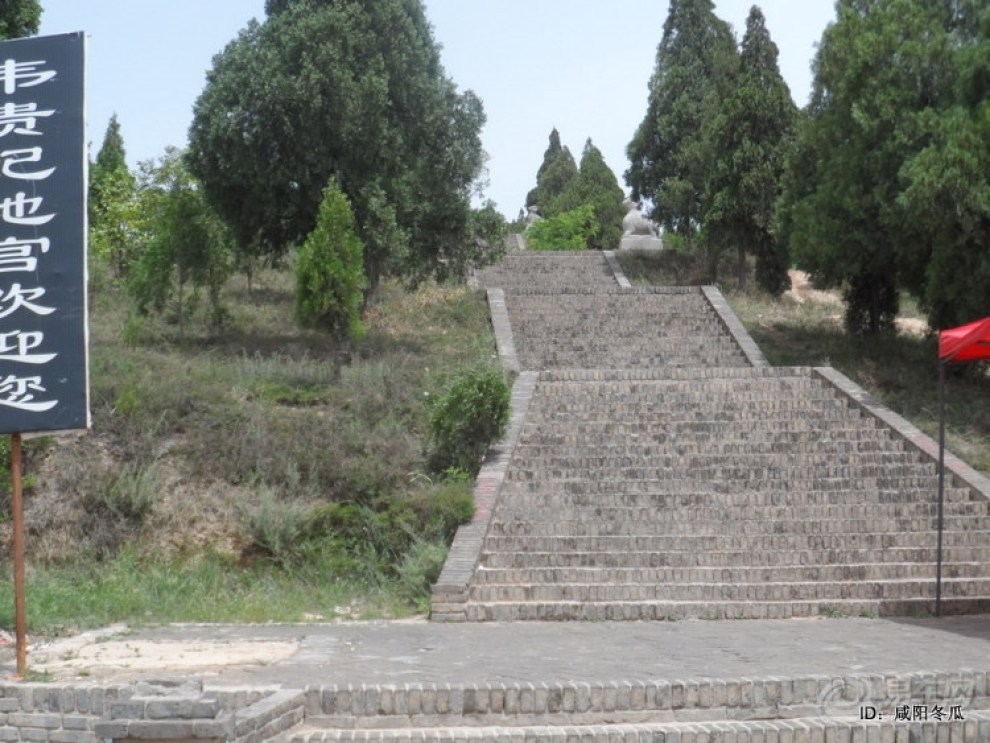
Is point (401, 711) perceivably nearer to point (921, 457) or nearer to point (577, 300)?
point (921, 457)

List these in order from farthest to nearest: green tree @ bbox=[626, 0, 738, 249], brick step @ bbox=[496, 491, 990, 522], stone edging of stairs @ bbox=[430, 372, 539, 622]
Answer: green tree @ bbox=[626, 0, 738, 249] < brick step @ bbox=[496, 491, 990, 522] < stone edging of stairs @ bbox=[430, 372, 539, 622]

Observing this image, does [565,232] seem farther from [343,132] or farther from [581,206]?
[343,132]

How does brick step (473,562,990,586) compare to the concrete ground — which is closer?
the concrete ground

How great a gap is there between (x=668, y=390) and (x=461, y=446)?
339cm

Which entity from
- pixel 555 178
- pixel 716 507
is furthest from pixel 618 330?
pixel 555 178

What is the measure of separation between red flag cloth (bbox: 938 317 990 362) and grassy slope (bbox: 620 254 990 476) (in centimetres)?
378

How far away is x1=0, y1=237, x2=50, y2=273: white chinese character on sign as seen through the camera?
847 cm

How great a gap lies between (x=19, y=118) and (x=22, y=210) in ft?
2.07

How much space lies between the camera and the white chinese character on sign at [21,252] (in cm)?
847

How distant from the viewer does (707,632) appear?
1006cm

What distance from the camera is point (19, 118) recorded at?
338 inches

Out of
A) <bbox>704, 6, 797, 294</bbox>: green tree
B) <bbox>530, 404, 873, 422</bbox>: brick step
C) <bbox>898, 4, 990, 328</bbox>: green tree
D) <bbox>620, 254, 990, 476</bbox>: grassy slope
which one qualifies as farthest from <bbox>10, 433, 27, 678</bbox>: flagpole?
<bbox>704, 6, 797, 294</bbox>: green tree

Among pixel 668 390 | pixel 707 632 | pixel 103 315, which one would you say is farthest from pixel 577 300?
pixel 707 632

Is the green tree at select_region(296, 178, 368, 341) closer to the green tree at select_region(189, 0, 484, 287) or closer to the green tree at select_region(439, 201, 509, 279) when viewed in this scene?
the green tree at select_region(189, 0, 484, 287)
